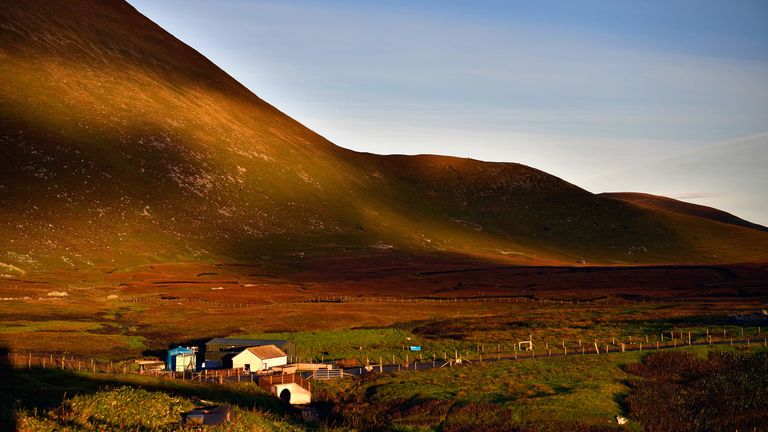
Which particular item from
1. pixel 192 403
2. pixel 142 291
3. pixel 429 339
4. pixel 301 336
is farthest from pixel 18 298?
pixel 192 403

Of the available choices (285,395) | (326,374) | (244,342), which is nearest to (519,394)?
(285,395)

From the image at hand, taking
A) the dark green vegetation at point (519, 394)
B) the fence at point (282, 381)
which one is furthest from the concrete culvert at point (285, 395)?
the dark green vegetation at point (519, 394)

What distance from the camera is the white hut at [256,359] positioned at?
230ft

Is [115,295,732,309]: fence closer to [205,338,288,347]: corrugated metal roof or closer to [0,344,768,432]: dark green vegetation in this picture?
[205,338,288,347]: corrugated metal roof

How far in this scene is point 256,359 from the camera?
7050 cm

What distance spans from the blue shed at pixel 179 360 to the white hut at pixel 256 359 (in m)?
5.08

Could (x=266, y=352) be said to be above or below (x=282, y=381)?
above

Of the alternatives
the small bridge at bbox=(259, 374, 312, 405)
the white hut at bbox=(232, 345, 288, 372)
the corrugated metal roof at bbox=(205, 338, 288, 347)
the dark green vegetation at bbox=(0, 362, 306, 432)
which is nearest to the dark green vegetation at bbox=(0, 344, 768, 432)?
the dark green vegetation at bbox=(0, 362, 306, 432)

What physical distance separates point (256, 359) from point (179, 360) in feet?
26.2

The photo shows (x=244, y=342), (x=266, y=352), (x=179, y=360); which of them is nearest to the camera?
(x=266, y=352)

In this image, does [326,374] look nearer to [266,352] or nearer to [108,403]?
[266,352]

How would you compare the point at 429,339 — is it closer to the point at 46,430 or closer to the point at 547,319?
the point at 547,319

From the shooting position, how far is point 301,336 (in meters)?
88.2

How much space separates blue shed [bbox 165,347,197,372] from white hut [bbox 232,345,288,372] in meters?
5.08
